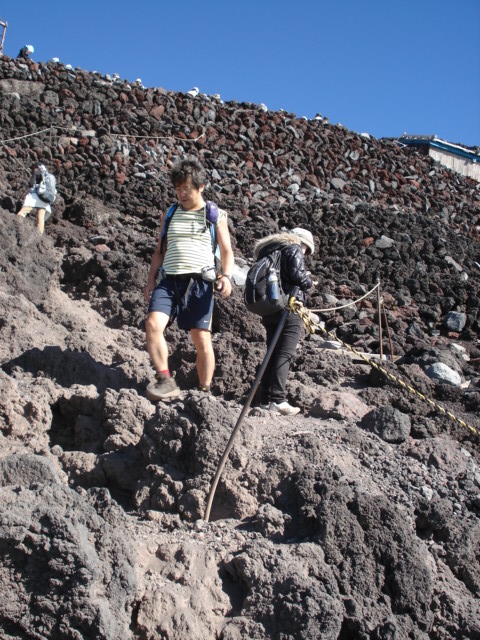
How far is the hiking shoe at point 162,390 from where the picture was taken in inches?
159

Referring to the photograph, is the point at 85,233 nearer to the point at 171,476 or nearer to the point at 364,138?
the point at 171,476

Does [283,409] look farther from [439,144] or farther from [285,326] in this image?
[439,144]

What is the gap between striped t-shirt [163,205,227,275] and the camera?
4371 mm

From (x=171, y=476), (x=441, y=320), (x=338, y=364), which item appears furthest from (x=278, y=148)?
(x=171, y=476)

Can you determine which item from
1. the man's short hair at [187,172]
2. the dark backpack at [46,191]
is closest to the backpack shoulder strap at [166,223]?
the man's short hair at [187,172]

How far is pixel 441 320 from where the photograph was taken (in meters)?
10.8

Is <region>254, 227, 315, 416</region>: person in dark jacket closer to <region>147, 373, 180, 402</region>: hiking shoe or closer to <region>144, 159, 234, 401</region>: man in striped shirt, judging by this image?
<region>144, 159, 234, 401</region>: man in striped shirt

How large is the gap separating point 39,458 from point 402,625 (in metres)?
1.66

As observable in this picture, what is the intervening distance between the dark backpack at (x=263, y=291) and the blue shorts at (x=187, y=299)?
0.31m

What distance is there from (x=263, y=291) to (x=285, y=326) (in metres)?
0.34

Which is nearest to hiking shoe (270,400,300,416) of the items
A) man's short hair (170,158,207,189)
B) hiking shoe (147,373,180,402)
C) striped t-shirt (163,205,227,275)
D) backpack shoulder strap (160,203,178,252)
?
hiking shoe (147,373,180,402)

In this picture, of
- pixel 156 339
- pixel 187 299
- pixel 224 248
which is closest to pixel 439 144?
pixel 224 248

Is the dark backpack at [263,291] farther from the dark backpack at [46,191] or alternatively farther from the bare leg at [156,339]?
→ the dark backpack at [46,191]

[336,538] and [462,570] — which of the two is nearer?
[336,538]
